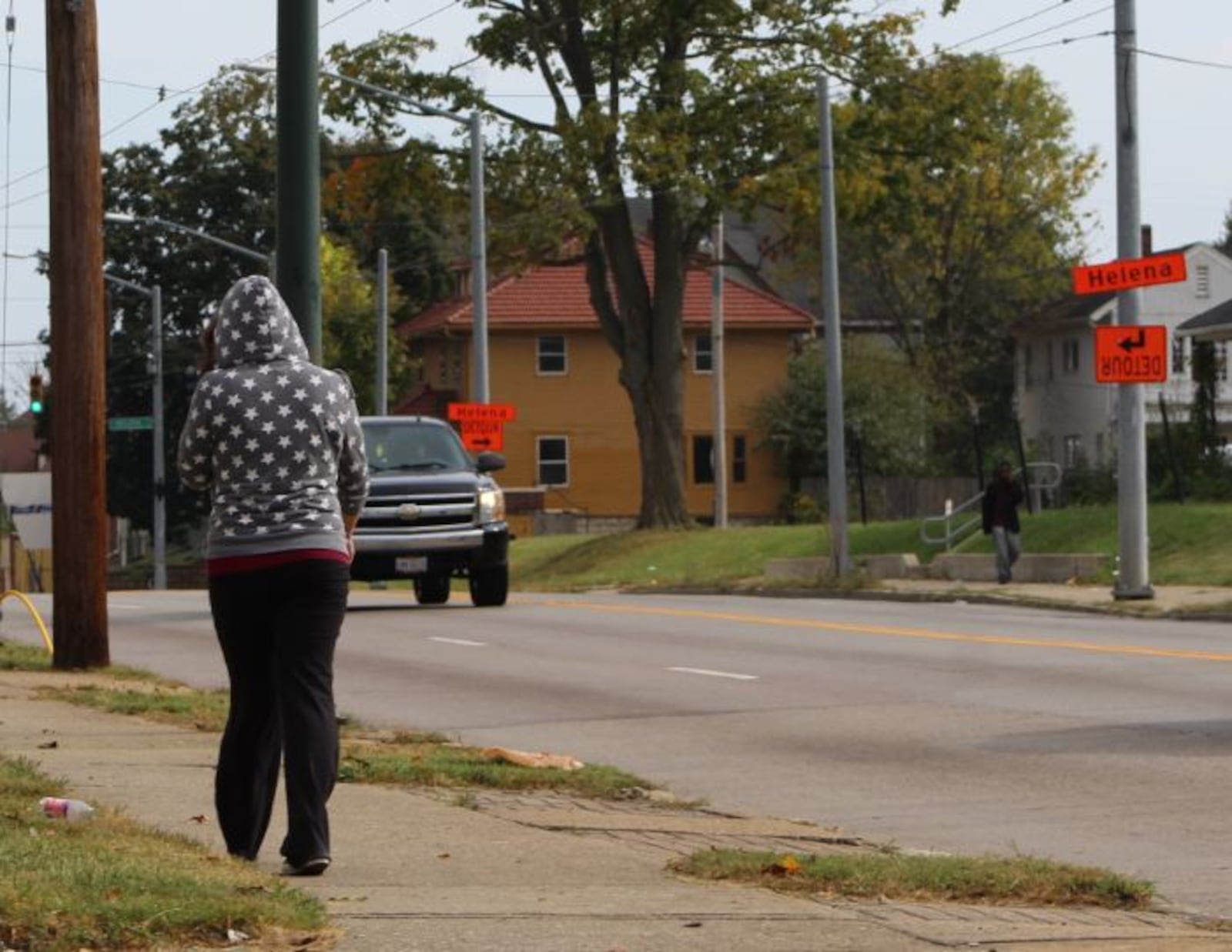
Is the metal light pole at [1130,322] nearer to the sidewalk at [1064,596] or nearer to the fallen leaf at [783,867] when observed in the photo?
the sidewalk at [1064,596]

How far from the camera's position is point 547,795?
1215 cm

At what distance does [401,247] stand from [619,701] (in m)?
72.0

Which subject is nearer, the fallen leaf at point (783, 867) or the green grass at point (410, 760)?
the fallen leaf at point (783, 867)

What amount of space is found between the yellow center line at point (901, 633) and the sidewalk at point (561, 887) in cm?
958

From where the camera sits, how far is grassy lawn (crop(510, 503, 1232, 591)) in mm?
35562

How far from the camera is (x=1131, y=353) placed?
2962 cm

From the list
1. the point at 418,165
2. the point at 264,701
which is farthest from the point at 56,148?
the point at 418,165

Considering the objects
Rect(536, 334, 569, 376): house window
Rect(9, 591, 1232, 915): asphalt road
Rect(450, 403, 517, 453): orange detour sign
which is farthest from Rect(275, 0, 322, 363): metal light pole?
Rect(536, 334, 569, 376): house window

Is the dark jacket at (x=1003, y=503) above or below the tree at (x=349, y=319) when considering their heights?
below

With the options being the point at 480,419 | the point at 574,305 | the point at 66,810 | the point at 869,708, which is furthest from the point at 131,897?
the point at 574,305

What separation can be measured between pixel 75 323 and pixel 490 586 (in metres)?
10.9

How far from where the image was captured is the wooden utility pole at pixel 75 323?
19.3 metres

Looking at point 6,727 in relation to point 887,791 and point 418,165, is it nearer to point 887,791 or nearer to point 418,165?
point 887,791

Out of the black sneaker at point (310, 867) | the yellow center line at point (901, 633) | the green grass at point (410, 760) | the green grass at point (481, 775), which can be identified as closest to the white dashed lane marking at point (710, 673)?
the yellow center line at point (901, 633)
